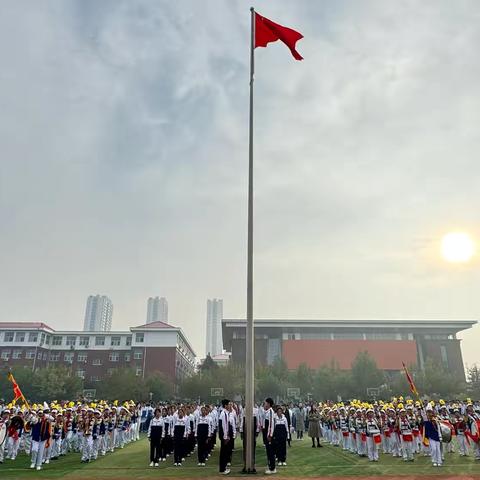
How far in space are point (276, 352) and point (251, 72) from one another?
2569 inches

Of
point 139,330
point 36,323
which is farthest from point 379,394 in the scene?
point 36,323

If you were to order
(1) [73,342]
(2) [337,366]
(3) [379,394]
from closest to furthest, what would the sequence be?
(3) [379,394] < (2) [337,366] < (1) [73,342]

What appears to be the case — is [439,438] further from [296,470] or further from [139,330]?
[139,330]

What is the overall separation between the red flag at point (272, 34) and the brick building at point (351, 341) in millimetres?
62312

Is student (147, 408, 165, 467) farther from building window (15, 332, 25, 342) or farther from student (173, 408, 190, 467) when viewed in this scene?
building window (15, 332, 25, 342)

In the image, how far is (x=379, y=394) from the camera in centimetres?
5544

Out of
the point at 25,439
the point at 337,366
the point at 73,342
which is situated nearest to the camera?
the point at 25,439

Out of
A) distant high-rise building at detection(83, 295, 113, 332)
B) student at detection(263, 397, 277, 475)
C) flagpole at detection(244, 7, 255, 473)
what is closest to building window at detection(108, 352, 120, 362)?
student at detection(263, 397, 277, 475)

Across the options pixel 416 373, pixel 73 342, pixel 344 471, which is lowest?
pixel 344 471

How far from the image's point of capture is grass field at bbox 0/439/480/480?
41.7 feet

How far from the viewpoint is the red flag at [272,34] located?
15.0 meters

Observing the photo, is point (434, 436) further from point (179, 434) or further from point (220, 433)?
point (179, 434)

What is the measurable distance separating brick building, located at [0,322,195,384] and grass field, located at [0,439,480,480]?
197ft

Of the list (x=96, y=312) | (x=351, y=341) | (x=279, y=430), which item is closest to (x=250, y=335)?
Result: (x=279, y=430)
